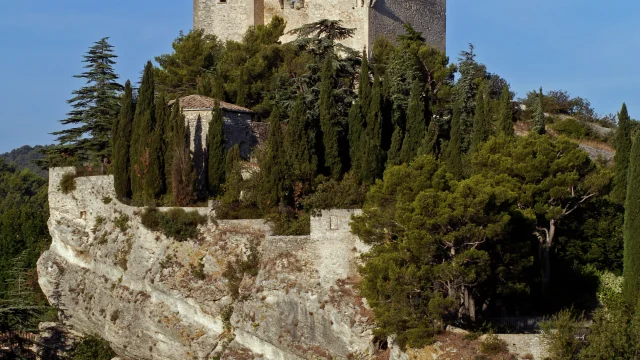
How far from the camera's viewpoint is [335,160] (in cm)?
3969

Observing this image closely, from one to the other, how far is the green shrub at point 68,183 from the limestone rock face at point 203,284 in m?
0.19

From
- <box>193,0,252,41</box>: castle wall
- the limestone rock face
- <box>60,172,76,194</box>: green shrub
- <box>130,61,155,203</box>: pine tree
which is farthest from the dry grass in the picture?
<box>193,0,252,41</box>: castle wall

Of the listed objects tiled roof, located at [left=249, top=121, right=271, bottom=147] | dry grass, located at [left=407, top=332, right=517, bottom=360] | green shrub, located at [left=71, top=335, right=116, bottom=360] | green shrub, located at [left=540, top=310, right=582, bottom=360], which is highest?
tiled roof, located at [left=249, top=121, right=271, bottom=147]

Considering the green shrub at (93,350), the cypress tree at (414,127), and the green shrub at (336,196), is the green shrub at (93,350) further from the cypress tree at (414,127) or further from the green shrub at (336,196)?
the cypress tree at (414,127)

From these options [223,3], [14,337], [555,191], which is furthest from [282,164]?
[223,3]

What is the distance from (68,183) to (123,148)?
381cm

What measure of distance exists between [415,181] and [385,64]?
60.0 ft

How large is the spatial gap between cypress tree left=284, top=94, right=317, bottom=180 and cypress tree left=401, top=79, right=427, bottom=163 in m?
3.65

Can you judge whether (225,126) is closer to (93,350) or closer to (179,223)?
(179,223)

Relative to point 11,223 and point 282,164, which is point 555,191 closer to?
point 282,164

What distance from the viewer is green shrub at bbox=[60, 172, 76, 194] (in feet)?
141

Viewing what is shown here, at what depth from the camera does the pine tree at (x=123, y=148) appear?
40.4 m

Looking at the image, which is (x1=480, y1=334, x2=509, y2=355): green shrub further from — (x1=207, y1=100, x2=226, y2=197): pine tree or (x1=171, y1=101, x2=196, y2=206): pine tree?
(x1=207, y1=100, x2=226, y2=197): pine tree

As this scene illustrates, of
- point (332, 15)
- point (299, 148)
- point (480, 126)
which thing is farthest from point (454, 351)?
point (332, 15)
